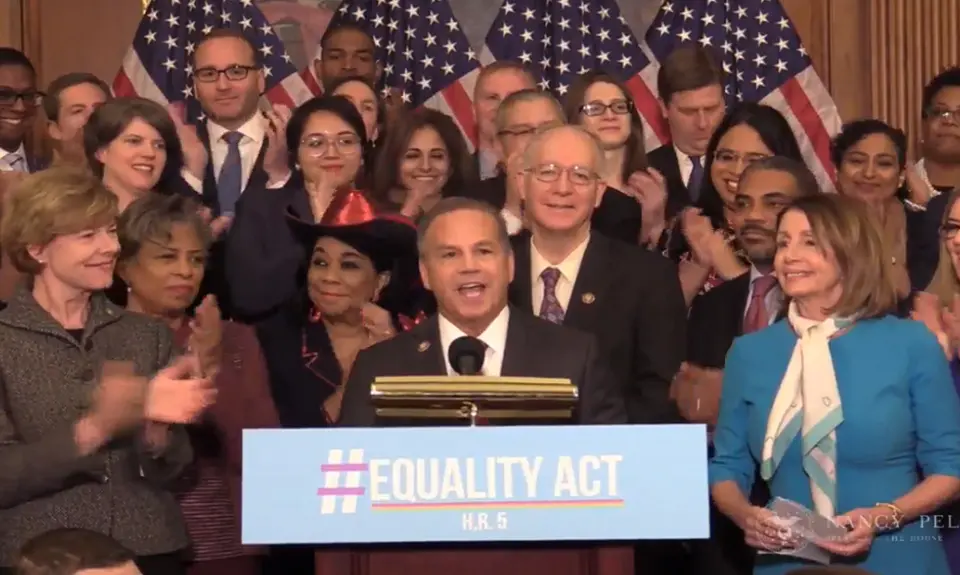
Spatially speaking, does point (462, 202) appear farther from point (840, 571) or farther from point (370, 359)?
point (840, 571)

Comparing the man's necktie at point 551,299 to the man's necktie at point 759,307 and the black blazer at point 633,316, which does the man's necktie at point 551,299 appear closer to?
the black blazer at point 633,316

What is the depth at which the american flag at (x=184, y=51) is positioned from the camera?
6.89 meters

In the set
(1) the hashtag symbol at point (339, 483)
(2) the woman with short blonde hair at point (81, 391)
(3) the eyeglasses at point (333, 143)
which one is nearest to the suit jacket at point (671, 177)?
(3) the eyeglasses at point (333, 143)

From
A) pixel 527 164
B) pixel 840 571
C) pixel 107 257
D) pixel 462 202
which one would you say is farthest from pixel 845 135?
pixel 840 571

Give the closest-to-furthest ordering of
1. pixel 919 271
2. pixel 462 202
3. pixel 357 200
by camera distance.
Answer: pixel 462 202 → pixel 357 200 → pixel 919 271

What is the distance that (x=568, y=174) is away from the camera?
4.42 m

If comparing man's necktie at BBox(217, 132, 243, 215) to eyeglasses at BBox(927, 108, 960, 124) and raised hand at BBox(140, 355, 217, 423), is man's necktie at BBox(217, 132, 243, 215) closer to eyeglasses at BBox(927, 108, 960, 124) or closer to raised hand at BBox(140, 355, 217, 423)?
raised hand at BBox(140, 355, 217, 423)

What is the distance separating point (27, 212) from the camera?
12.1 ft

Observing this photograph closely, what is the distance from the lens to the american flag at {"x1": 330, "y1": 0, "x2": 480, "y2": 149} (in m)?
6.98

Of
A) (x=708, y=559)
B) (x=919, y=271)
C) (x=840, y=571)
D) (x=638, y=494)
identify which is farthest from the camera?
(x=919, y=271)

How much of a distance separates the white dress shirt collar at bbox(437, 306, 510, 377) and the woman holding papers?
1.88ft

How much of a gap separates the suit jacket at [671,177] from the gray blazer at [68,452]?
2199mm

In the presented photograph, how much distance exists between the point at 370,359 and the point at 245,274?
1220 millimetres

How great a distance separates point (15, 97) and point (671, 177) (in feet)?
7.66
